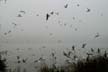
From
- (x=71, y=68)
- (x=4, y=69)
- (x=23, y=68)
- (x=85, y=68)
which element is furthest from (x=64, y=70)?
(x=4, y=69)

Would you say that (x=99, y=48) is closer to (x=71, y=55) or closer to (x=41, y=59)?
(x=71, y=55)

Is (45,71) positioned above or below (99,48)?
below

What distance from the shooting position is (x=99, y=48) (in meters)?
2.93

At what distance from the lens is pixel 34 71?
282 centimetres

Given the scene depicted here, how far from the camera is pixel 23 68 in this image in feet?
9.45

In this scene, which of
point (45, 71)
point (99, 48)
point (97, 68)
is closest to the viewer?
point (97, 68)

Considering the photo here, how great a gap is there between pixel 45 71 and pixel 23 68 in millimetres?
288

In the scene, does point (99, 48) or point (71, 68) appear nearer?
point (71, 68)

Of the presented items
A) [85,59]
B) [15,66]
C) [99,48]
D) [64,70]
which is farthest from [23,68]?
[99,48]

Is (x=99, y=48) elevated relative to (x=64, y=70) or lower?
elevated

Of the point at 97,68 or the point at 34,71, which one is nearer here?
the point at 97,68

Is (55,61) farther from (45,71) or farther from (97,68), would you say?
(97,68)

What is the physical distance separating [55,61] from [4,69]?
1.90 ft

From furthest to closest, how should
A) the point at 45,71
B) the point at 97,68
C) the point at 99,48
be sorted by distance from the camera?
the point at 99,48
the point at 45,71
the point at 97,68
